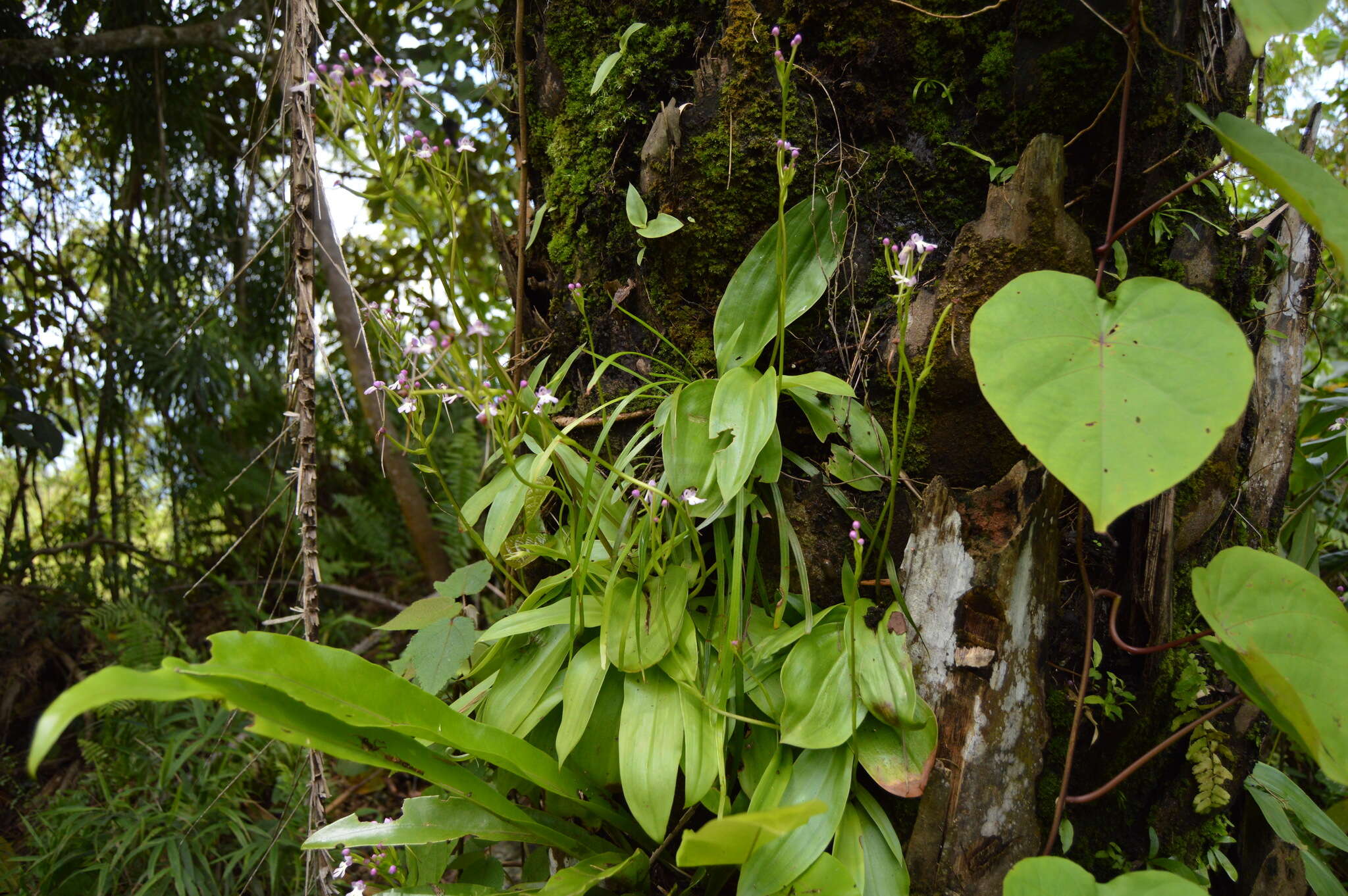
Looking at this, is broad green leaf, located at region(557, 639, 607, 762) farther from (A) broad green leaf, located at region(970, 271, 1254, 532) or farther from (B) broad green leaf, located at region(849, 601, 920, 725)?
(A) broad green leaf, located at region(970, 271, 1254, 532)

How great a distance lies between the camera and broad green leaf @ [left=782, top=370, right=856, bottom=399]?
3.80 feet

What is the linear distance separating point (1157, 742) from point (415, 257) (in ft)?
10.0

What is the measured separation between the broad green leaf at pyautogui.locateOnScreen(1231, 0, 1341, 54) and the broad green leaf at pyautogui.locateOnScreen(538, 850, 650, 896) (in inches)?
48.4

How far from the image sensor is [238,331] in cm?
315

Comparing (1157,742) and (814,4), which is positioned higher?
(814,4)

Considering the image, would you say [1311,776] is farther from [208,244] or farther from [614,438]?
[208,244]

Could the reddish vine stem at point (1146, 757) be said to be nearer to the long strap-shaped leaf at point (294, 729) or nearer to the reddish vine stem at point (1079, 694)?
the reddish vine stem at point (1079, 694)

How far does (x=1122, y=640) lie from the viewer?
48.2 inches

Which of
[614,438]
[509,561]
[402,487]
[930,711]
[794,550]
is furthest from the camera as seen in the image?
[402,487]

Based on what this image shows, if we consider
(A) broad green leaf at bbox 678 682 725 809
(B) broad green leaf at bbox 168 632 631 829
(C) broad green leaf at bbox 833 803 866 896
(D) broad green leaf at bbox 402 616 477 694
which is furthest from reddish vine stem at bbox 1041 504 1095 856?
(D) broad green leaf at bbox 402 616 477 694

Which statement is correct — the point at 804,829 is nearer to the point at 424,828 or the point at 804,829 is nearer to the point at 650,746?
the point at 650,746

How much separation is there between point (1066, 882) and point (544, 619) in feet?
2.54

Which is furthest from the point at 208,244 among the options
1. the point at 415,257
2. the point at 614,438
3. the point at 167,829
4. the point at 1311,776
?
the point at 1311,776

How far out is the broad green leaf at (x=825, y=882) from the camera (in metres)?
0.95
